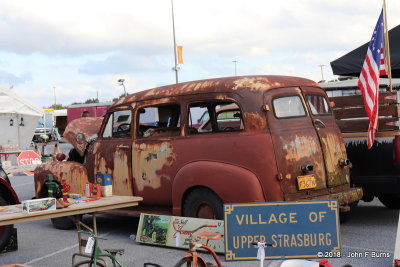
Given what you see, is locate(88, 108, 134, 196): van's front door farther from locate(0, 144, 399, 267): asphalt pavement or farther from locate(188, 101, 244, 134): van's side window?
locate(188, 101, 244, 134): van's side window

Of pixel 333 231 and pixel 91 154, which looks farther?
pixel 91 154

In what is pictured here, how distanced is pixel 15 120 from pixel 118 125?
34.2ft

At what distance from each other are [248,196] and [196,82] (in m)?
1.82

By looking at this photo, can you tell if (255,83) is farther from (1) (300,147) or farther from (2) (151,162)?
(2) (151,162)

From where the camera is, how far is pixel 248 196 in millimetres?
6480

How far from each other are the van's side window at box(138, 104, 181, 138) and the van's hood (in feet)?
3.95

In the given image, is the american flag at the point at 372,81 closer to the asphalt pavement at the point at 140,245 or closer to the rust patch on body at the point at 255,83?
the asphalt pavement at the point at 140,245

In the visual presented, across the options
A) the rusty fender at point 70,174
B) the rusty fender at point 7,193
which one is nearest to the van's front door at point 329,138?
the rusty fender at point 70,174

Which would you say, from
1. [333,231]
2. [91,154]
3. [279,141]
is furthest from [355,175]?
[91,154]

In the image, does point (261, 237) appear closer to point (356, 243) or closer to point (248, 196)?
point (248, 196)

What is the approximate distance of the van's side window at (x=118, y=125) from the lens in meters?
8.21

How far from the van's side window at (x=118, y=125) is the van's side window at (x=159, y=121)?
0.77 ft

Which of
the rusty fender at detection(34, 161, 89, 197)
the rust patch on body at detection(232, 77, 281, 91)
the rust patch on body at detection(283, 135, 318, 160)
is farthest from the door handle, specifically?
the rusty fender at detection(34, 161, 89, 197)

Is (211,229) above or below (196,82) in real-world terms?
below
